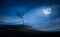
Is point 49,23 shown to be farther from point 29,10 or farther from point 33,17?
point 29,10

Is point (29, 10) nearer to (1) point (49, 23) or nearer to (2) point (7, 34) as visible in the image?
(1) point (49, 23)

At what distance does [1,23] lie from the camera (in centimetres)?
129

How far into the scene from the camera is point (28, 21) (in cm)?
129

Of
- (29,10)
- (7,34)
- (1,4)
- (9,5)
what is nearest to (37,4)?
(29,10)

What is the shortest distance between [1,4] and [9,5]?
0.42ft

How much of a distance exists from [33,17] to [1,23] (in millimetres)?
501

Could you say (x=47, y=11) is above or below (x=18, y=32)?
above

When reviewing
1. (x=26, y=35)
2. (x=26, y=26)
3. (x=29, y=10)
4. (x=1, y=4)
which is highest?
(x=1, y=4)

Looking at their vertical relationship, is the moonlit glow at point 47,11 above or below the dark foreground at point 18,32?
above

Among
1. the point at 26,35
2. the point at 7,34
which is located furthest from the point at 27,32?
the point at 7,34

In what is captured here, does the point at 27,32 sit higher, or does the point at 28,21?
the point at 28,21

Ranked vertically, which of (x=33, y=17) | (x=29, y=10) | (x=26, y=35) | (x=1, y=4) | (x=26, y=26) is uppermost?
(x=1, y=4)

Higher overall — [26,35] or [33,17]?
[33,17]

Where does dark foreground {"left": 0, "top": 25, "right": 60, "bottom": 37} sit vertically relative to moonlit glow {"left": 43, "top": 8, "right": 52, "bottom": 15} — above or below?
below
